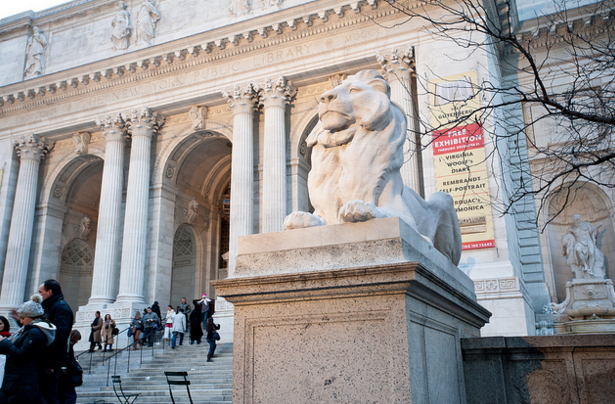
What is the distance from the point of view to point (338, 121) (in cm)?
425

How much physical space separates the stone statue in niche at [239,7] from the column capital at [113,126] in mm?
6451

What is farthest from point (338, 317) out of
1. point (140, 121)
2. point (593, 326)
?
point (140, 121)

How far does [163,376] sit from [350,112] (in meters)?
12.6

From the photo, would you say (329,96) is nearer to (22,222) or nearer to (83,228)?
(22,222)

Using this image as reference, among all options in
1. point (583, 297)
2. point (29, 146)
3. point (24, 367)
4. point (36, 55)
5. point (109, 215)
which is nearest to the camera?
point (24, 367)

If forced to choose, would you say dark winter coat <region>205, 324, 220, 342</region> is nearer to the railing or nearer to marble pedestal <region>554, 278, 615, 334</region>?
the railing

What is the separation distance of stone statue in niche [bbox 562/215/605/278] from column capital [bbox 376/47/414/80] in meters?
7.44

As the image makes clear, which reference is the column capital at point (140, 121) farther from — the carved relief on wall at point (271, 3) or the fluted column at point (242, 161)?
the carved relief on wall at point (271, 3)

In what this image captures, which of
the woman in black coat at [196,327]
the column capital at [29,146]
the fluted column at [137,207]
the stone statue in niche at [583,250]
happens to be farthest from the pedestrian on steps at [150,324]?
the stone statue in niche at [583,250]

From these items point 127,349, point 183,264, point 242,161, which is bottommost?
point 127,349

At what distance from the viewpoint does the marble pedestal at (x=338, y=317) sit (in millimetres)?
3213

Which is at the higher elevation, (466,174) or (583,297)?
(466,174)

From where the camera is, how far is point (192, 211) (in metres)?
26.4

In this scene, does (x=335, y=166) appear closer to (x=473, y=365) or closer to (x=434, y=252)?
(x=434, y=252)
